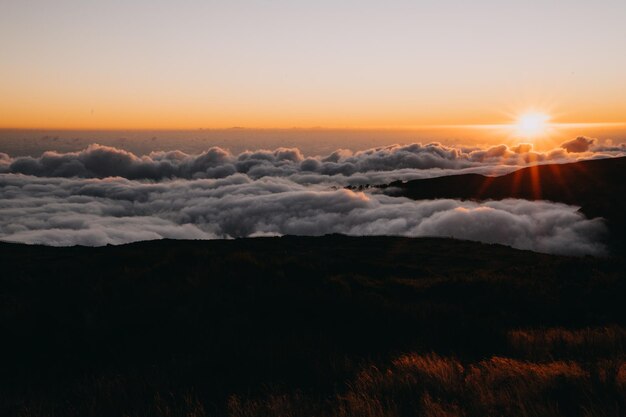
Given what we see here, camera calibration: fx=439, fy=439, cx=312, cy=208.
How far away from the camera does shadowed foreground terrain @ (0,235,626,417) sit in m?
4.56

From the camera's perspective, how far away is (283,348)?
6.39 metres

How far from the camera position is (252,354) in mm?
6176

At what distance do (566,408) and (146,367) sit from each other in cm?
523

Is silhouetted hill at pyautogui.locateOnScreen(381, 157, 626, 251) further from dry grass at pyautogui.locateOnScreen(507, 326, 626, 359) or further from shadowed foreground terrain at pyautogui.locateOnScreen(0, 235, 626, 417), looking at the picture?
shadowed foreground terrain at pyautogui.locateOnScreen(0, 235, 626, 417)

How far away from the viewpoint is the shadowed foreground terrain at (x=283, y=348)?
4562 mm

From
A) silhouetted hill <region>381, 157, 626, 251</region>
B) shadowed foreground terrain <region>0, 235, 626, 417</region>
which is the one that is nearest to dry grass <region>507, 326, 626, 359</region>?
shadowed foreground terrain <region>0, 235, 626, 417</region>

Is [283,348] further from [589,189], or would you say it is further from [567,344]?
[589,189]

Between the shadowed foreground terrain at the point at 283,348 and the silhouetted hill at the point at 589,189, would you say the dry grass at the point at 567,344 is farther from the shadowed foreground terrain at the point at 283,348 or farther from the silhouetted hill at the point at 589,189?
the silhouetted hill at the point at 589,189

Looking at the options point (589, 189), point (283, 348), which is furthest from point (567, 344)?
point (589, 189)

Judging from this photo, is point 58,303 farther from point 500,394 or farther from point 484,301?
point 484,301

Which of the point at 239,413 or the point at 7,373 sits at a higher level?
the point at 239,413

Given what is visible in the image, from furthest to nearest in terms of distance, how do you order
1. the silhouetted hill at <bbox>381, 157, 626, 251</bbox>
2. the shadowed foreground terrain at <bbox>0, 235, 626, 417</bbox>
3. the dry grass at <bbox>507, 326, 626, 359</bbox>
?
the silhouetted hill at <bbox>381, 157, 626, 251</bbox> → the dry grass at <bbox>507, 326, 626, 359</bbox> → the shadowed foreground terrain at <bbox>0, 235, 626, 417</bbox>

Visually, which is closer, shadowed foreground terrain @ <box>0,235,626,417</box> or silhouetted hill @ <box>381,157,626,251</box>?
shadowed foreground terrain @ <box>0,235,626,417</box>

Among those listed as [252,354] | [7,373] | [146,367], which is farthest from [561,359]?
[7,373]
